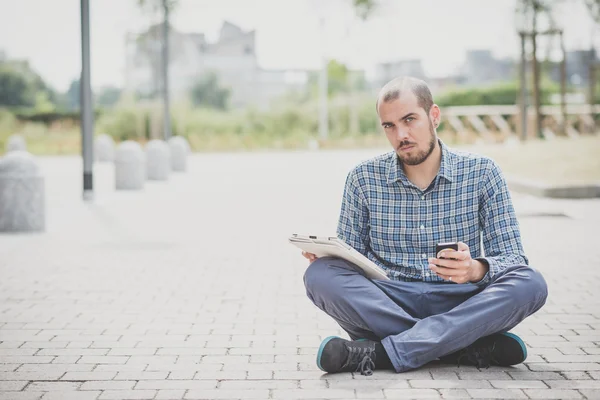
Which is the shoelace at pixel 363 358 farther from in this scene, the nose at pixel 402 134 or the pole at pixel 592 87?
the pole at pixel 592 87

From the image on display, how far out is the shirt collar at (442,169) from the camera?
193 inches

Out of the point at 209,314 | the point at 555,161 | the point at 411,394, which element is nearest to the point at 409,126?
the point at 411,394

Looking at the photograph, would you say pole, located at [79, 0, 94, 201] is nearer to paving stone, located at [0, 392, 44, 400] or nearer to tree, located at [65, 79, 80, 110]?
paving stone, located at [0, 392, 44, 400]

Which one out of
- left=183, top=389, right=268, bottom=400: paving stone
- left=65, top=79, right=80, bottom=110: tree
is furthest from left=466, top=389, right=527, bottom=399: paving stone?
left=65, top=79, right=80, bottom=110: tree

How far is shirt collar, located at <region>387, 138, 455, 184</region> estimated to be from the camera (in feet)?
16.1

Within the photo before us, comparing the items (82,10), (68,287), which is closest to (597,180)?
(82,10)

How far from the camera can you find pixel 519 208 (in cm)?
1329

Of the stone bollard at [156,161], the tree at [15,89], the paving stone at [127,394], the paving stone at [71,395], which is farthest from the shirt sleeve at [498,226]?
the tree at [15,89]

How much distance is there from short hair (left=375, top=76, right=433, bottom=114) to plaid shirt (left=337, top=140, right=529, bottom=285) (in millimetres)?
311

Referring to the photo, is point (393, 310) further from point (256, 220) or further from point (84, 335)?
point (256, 220)

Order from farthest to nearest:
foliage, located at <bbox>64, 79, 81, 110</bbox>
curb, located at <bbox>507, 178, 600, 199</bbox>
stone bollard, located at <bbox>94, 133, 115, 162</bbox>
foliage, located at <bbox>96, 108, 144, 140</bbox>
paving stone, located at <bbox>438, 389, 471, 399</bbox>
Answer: foliage, located at <bbox>64, 79, 81, 110</bbox>, foliage, located at <bbox>96, 108, 144, 140</bbox>, stone bollard, located at <bbox>94, 133, 115, 162</bbox>, curb, located at <bbox>507, 178, 600, 199</bbox>, paving stone, located at <bbox>438, 389, 471, 399</bbox>

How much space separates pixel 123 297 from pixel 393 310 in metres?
3.01

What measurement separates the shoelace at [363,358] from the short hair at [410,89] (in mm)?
1185

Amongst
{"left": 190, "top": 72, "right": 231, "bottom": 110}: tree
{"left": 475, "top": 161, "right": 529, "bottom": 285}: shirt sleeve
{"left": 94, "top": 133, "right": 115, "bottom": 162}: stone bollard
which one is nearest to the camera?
{"left": 475, "top": 161, "right": 529, "bottom": 285}: shirt sleeve
